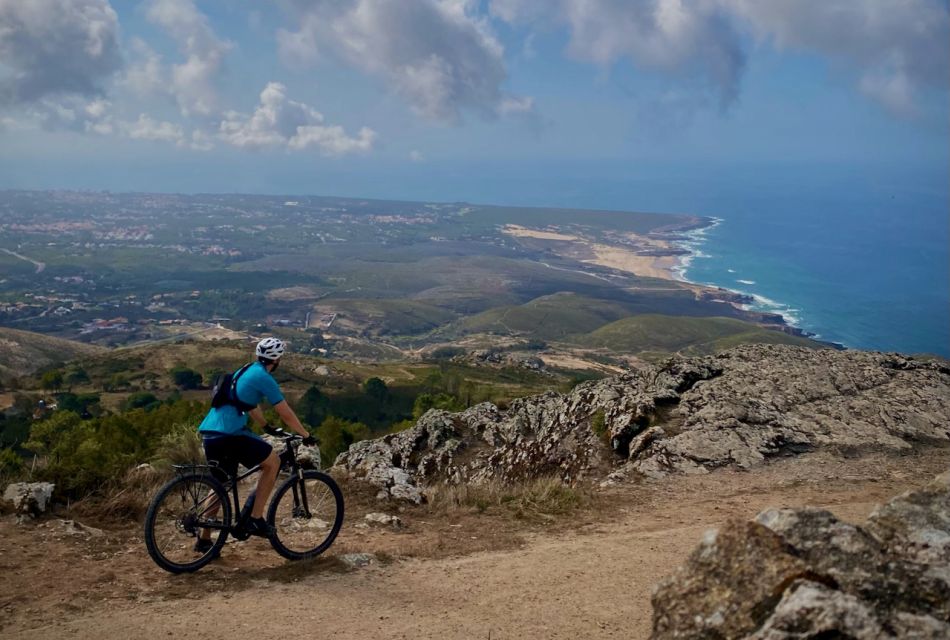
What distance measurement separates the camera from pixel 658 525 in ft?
38.5

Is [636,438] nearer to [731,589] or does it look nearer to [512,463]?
[512,463]

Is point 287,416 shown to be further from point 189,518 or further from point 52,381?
point 52,381

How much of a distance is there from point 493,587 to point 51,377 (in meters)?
91.7

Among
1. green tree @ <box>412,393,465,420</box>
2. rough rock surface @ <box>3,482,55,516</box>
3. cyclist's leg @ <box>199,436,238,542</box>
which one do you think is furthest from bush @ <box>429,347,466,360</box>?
cyclist's leg @ <box>199,436,238,542</box>

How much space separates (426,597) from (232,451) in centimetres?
340

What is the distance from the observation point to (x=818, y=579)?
4.86 metres

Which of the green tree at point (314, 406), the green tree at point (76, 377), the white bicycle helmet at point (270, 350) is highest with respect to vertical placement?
the white bicycle helmet at point (270, 350)

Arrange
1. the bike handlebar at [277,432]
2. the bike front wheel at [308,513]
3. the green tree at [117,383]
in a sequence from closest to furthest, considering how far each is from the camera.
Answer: the bike handlebar at [277,432] → the bike front wheel at [308,513] → the green tree at [117,383]

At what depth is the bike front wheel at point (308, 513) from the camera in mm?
9383

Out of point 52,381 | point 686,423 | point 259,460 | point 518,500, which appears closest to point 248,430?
point 259,460

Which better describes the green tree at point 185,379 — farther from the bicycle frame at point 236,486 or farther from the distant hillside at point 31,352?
the bicycle frame at point 236,486

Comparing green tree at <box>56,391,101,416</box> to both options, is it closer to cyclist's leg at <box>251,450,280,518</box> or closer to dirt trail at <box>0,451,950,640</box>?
cyclist's leg at <box>251,450,280,518</box>

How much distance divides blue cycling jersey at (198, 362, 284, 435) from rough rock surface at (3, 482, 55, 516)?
429 cm

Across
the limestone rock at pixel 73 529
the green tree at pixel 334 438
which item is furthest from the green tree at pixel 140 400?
the limestone rock at pixel 73 529
